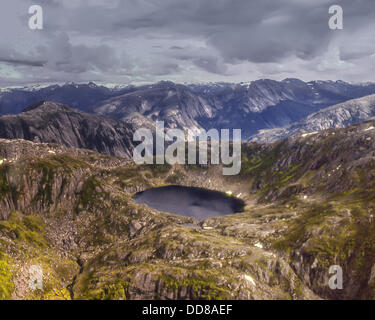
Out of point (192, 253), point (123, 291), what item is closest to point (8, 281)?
point (123, 291)

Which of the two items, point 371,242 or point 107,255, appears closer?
point 371,242
